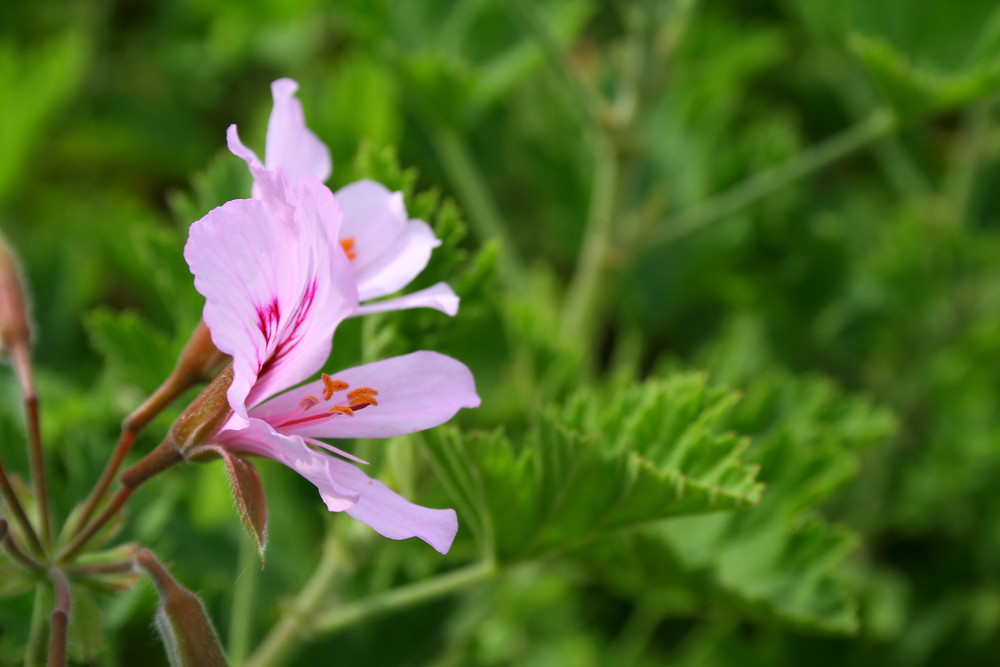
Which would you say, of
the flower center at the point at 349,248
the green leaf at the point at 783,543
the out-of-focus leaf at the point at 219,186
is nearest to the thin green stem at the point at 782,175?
the green leaf at the point at 783,543

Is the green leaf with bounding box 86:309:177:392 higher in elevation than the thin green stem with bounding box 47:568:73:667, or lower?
higher

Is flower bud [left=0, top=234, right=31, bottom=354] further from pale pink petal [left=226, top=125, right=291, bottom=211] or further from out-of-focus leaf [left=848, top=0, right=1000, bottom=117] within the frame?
out-of-focus leaf [left=848, top=0, right=1000, bottom=117]

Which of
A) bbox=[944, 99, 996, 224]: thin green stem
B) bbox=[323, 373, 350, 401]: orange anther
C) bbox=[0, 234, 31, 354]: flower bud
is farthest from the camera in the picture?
bbox=[944, 99, 996, 224]: thin green stem

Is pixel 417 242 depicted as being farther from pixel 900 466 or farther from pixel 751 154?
pixel 900 466

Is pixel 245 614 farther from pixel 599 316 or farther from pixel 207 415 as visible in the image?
pixel 599 316

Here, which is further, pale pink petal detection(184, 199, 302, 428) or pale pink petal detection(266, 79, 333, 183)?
pale pink petal detection(266, 79, 333, 183)

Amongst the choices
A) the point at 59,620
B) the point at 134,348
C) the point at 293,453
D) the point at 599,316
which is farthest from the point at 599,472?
the point at 599,316

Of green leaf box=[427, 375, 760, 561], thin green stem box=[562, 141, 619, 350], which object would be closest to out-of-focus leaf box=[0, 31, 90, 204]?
thin green stem box=[562, 141, 619, 350]

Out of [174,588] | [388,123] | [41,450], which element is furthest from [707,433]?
[388,123]
